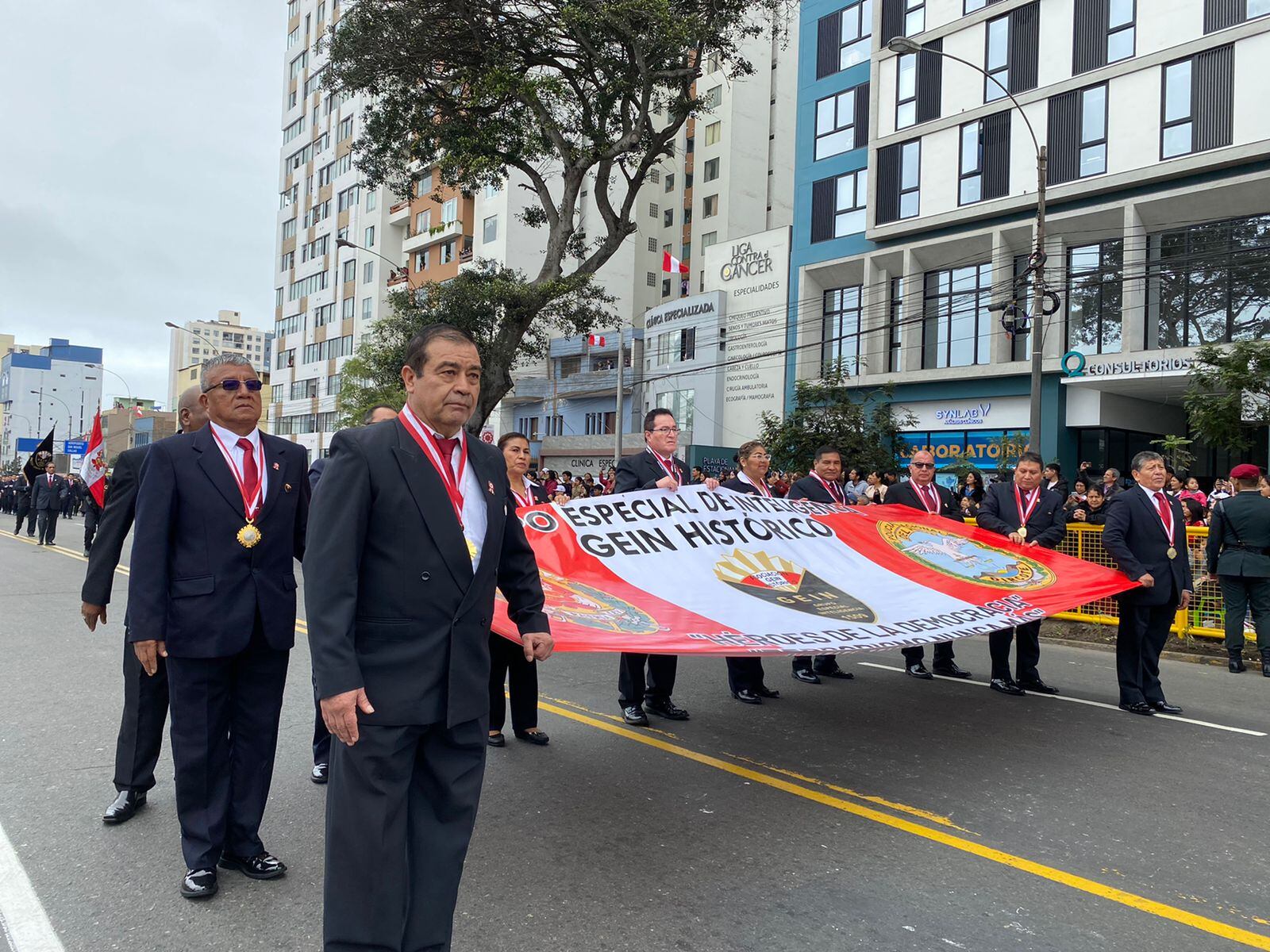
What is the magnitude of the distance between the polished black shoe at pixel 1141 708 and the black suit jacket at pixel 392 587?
6278 millimetres

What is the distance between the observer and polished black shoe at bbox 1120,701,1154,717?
740 cm

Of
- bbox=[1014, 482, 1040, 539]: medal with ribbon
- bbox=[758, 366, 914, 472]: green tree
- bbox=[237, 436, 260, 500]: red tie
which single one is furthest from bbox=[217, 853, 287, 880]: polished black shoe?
bbox=[758, 366, 914, 472]: green tree

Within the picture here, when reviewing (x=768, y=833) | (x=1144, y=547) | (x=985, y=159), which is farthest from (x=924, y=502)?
(x=985, y=159)

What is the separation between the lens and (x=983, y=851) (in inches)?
175

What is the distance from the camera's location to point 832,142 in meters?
34.8

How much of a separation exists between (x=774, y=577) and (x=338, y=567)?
4431mm

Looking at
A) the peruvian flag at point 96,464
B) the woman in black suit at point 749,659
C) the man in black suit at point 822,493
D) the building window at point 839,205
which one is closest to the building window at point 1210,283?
the building window at point 839,205

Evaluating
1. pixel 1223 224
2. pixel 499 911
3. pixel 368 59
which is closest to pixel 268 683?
pixel 499 911

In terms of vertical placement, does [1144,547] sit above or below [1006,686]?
above

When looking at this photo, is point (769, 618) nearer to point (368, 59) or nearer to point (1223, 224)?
point (368, 59)

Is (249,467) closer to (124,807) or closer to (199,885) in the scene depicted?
(199,885)

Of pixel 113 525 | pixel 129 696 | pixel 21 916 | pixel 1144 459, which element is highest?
pixel 1144 459

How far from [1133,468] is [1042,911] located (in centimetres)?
496

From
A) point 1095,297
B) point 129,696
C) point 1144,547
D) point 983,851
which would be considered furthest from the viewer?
point 1095,297
